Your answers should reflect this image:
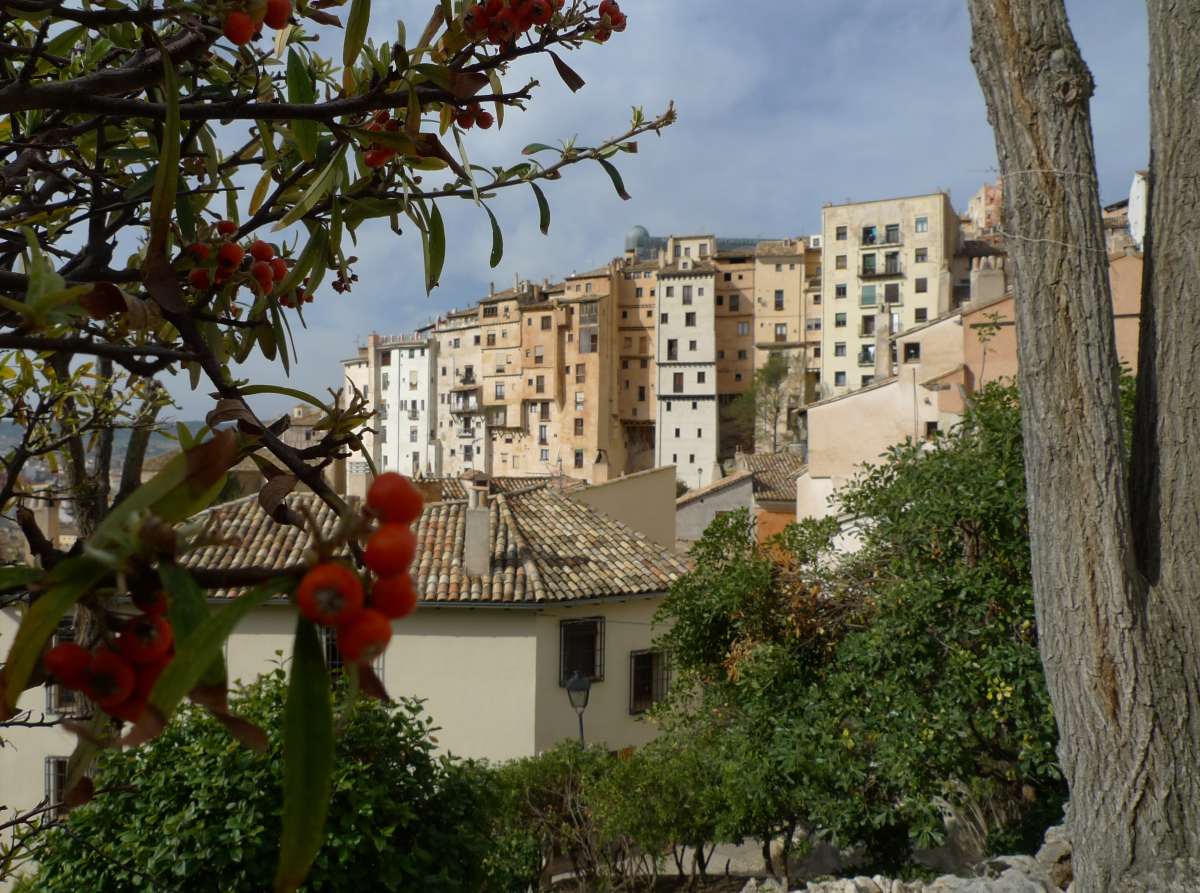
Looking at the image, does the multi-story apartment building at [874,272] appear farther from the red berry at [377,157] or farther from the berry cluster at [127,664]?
the berry cluster at [127,664]

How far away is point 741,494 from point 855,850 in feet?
75.4

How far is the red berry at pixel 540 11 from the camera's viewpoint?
1.65 metres

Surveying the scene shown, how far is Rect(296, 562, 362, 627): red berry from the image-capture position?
1.83 feet

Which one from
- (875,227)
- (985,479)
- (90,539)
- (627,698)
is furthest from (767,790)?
(875,227)

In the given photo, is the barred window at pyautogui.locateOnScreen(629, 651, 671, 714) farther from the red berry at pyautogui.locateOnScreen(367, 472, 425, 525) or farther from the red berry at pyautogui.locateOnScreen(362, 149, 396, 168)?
the red berry at pyautogui.locateOnScreen(367, 472, 425, 525)

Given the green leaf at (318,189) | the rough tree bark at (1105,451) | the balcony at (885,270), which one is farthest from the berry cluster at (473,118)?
the balcony at (885,270)

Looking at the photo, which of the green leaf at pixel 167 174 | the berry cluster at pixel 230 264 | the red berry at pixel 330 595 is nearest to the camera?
the red berry at pixel 330 595

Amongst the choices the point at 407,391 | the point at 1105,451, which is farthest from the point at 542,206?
the point at 407,391

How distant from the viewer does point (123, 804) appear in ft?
16.4

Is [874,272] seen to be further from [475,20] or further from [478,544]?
[475,20]

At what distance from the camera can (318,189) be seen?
5.40ft

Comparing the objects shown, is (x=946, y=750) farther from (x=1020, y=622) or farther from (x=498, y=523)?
(x=498, y=523)

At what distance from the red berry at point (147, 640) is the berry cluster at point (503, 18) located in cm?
126

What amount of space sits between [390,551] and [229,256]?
3.66 ft
